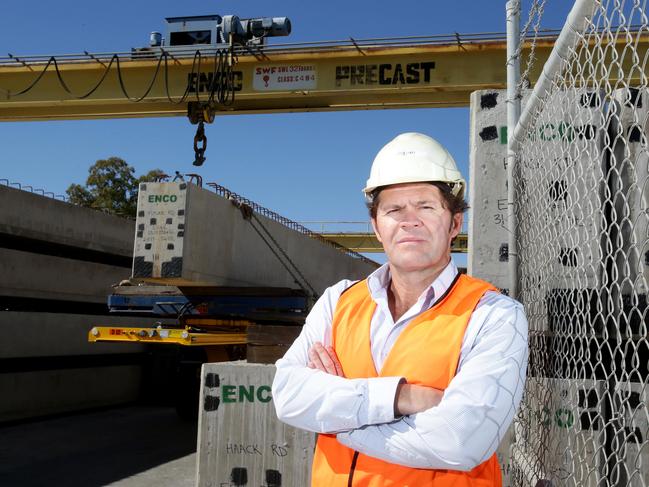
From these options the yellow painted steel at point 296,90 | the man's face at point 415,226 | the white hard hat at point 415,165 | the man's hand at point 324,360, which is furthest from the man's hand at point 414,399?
the yellow painted steel at point 296,90

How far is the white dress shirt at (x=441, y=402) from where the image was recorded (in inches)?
72.1

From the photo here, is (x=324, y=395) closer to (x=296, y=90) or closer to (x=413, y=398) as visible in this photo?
(x=413, y=398)

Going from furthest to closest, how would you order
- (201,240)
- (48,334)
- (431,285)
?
(48,334) < (201,240) < (431,285)

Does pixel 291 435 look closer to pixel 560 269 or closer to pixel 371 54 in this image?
pixel 560 269

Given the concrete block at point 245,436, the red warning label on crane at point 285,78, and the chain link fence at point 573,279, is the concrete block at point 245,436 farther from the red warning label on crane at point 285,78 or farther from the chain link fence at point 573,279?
the red warning label on crane at point 285,78

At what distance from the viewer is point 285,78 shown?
11688mm

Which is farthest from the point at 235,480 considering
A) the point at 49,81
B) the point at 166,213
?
the point at 49,81

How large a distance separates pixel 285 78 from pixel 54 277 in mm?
6276

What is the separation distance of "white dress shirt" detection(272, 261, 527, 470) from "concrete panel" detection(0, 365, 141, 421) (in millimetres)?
11819

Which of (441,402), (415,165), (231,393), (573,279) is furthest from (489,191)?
(231,393)

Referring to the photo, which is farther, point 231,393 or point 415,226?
point 231,393

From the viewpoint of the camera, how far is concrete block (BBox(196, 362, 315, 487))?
16.1 feet

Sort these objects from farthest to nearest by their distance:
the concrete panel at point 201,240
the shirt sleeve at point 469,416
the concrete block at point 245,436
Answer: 1. the concrete panel at point 201,240
2. the concrete block at point 245,436
3. the shirt sleeve at point 469,416

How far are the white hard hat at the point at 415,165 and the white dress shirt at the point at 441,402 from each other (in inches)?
12.6
